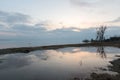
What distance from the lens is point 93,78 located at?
77.7ft

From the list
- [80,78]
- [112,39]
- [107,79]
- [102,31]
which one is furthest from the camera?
[112,39]

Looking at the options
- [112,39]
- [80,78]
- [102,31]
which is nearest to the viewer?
[80,78]

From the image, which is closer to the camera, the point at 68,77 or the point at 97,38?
the point at 68,77

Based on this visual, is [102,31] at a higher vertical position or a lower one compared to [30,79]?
higher

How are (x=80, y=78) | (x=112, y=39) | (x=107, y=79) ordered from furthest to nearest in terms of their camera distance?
1. (x=112, y=39)
2. (x=80, y=78)
3. (x=107, y=79)

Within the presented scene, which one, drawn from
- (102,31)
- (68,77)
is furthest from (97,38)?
(68,77)

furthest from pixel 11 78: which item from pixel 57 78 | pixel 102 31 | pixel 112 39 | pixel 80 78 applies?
pixel 112 39

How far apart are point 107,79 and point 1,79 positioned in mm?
13355

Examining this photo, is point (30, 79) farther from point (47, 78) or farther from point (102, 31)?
point (102, 31)

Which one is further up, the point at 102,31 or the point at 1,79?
the point at 102,31

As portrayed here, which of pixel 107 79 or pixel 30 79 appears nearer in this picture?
pixel 107 79

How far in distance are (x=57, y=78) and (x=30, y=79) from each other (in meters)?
3.45

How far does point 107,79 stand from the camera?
22.5m

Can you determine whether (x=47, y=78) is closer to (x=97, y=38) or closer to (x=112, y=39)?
(x=97, y=38)
